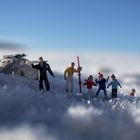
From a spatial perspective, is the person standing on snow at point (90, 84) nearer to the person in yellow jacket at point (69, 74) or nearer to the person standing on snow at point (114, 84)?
the person in yellow jacket at point (69, 74)

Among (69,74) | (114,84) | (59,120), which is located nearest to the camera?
(59,120)

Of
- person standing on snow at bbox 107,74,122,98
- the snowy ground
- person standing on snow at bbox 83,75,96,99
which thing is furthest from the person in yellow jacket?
the snowy ground

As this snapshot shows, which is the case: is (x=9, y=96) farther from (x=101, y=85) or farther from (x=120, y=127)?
(x=101, y=85)

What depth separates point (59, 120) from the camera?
20.7m

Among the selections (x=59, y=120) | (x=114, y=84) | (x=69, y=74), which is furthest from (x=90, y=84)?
(x=59, y=120)

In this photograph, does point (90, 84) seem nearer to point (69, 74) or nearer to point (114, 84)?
point (69, 74)

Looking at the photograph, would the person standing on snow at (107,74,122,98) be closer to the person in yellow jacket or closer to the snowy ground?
the person in yellow jacket

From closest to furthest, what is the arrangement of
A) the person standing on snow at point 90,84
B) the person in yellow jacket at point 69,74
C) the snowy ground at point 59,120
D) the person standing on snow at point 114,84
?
the snowy ground at point 59,120 < the person standing on snow at point 90,84 < the person in yellow jacket at point 69,74 < the person standing on snow at point 114,84

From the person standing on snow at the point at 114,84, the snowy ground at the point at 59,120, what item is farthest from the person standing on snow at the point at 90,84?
the snowy ground at the point at 59,120

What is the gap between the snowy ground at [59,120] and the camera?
722 inches

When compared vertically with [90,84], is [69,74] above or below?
above

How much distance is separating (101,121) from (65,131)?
2670 millimetres

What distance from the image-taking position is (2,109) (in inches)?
864

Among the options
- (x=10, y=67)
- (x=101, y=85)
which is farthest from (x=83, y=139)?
(x=10, y=67)
